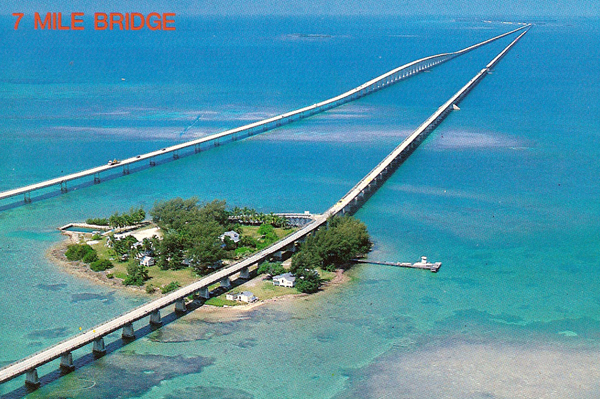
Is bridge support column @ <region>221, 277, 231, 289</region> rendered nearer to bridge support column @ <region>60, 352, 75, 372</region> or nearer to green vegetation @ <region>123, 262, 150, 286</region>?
green vegetation @ <region>123, 262, 150, 286</region>

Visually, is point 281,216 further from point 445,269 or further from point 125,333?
point 125,333

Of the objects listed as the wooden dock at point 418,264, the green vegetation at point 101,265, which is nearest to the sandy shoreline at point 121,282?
the green vegetation at point 101,265

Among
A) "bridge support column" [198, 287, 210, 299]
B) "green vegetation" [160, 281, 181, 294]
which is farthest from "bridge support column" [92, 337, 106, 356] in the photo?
"bridge support column" [198, 287, 210, 299]

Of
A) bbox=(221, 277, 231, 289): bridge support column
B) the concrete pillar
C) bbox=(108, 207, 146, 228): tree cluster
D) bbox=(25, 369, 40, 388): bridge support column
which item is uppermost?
bbox=(108, 207, 146, 228): tree cluster

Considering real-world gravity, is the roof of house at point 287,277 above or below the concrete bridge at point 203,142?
below

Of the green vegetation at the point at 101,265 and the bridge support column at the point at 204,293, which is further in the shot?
the green vegetation at the point at 101,265

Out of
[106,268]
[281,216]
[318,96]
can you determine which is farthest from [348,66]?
[106,268]

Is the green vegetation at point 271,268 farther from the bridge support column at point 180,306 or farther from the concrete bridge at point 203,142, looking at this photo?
the concrete bridge at point 203,142
